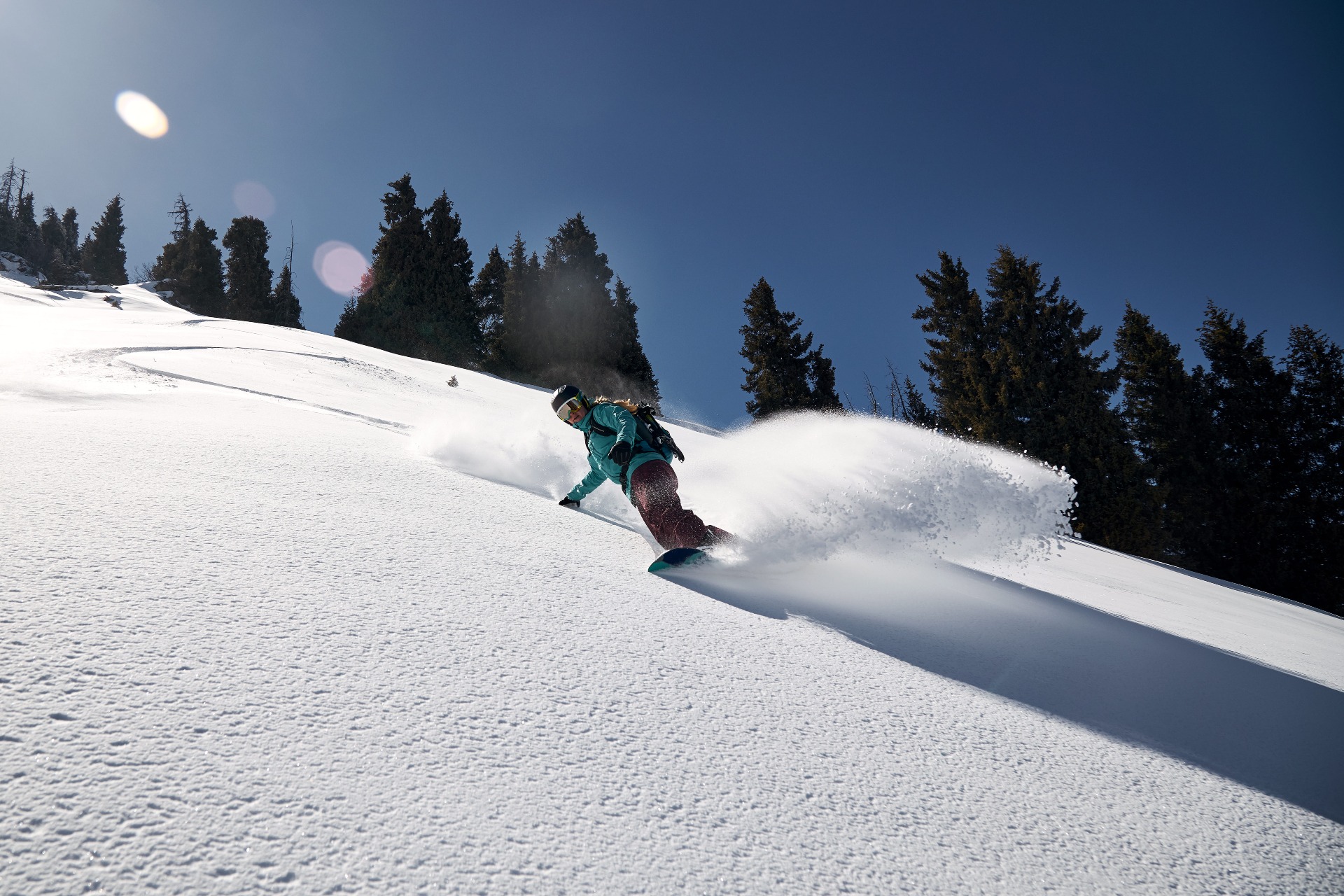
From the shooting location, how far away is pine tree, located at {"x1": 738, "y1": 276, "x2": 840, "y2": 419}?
2766 cm

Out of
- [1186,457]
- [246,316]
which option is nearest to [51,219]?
[246,316]

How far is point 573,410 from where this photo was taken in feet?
14.8

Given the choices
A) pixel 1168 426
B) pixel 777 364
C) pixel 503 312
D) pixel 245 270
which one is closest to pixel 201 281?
pixel 245 270

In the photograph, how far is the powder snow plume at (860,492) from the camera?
3.65 m

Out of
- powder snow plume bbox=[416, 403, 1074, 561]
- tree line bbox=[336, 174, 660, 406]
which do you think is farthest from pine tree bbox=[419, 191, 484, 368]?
powder snow plume bbox=[416, 403, 1074, 561]

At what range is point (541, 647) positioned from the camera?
5.49ft

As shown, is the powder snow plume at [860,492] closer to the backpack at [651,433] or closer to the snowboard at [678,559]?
the snowboard at [678,559]

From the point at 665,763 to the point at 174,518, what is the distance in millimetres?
2078

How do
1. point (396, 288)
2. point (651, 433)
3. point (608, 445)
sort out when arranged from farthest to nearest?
point (396, 288) < point (608, 445) < point (651, 433)

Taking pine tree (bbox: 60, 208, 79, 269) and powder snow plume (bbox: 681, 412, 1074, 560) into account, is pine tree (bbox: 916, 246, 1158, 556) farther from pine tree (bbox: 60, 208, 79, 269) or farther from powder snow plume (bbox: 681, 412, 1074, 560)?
pine tree (bbox: 60, 208, 79, 269)

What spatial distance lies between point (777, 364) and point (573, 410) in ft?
81.5

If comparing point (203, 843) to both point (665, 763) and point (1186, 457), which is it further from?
point (1186, 457)

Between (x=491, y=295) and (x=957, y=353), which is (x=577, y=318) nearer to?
(x=491, y=295)

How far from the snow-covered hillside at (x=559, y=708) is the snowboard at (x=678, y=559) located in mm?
99
